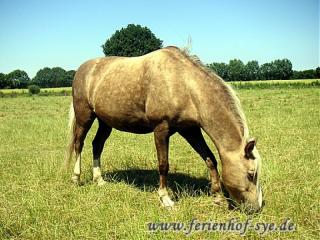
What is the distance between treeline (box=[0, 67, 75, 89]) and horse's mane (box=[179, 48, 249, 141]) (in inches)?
3577

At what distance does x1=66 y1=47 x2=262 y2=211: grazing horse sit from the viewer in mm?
4844

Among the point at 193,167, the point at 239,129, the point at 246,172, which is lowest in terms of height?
the point at 193,167

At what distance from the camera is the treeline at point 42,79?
89.6m

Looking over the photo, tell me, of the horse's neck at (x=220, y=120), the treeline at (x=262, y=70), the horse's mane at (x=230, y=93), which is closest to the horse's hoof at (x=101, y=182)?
the horse's neck at (x=220, y=120)

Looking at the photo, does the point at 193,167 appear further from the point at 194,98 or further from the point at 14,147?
the point at 14,147

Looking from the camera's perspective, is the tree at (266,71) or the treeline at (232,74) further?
the tree at (266,71)

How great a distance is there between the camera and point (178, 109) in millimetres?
5465

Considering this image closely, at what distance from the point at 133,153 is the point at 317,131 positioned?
6.39 meters

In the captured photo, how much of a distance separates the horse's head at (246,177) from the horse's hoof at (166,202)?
109cm

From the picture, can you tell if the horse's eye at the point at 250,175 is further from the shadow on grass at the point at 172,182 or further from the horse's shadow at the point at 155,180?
the horse's shadow at the point at 155,180

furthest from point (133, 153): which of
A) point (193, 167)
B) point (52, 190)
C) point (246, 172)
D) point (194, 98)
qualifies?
point (246, 172)

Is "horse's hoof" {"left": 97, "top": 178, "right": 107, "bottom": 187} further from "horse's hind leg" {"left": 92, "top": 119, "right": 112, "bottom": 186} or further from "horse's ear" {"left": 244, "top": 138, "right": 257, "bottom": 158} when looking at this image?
"horse's ear" {"left": 244, "top": 138, "right": 257, "bottom": 158}

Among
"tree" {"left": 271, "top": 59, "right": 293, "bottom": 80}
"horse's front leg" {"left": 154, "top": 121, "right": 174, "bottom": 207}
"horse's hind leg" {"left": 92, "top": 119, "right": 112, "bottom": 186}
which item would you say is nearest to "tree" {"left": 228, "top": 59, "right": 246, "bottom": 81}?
"tree" {"left": 271, "top": 59, "right": 293, "bottom": 80}

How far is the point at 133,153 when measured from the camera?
935cm
